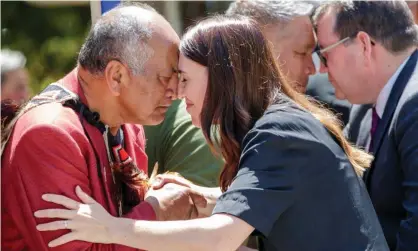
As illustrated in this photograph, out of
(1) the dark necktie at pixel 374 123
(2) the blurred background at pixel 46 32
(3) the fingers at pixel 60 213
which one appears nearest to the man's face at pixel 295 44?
(1) the dark necktie at pixel 374 123

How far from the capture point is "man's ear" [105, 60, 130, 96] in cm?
275

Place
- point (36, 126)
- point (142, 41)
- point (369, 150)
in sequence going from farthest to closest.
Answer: point (369, 150), point (142, 41), point (36, 126)

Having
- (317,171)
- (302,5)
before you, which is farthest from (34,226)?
(302,5)

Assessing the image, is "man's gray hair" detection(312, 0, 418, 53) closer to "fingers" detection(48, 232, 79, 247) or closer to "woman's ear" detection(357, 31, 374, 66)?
"woman's ear" detection(357, 31, 374, 66)

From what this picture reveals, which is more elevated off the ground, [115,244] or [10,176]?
[10,176]

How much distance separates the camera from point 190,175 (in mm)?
3381

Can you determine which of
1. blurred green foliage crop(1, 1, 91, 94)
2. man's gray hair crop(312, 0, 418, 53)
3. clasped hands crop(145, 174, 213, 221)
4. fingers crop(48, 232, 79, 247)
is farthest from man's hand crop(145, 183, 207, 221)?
blurred green foliage crop(1, 1, 91, 94)

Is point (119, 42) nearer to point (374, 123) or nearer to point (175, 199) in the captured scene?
point (175, 199)

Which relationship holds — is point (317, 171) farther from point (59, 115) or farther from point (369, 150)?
point (369, 150)

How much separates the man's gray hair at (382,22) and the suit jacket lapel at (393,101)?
12 centimetres

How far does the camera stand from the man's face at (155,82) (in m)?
2.81

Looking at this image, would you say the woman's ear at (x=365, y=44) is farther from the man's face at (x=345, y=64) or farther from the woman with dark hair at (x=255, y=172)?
the woman with dark hair at (x=255, y=172)

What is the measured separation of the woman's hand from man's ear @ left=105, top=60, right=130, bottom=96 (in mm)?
501

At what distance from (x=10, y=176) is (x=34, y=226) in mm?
198
